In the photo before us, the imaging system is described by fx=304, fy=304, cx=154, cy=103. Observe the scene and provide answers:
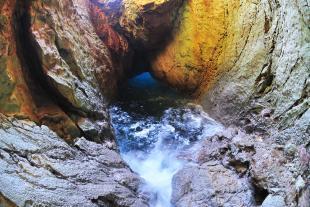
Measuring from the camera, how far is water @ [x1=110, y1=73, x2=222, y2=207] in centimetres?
627

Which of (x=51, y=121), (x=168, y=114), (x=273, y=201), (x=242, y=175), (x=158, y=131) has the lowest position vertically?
(x=273, y=201)

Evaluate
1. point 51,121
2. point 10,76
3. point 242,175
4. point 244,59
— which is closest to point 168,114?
point 244,59

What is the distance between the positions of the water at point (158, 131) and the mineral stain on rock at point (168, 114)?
0.12 ft

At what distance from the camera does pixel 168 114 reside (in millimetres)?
8969

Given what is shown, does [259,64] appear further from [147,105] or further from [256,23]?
[147,105]

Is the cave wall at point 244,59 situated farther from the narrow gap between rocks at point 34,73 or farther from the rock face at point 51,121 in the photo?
the narrow gap between rocks at point 34,73

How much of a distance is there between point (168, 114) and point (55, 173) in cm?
500

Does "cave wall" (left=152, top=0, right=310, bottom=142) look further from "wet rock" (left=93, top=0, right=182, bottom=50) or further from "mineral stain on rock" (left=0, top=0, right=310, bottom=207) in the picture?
"wet rock" (left=93, top=0, right=182, bottom=50)

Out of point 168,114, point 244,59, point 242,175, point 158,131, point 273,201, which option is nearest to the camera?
point 273,201

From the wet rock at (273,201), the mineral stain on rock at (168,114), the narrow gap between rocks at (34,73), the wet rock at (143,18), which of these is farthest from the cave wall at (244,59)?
the narrow gap between rocks at (34,73)

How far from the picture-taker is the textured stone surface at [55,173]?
12.1ft

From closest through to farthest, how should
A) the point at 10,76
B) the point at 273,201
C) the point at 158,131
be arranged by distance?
the point at 273,201 → the point at 10,76 → the point at 158,131

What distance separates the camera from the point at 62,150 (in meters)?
4.92

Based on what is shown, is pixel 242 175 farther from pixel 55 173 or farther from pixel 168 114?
pixel 168 114
